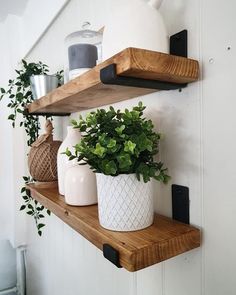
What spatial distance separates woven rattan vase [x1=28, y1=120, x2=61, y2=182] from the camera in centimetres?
103

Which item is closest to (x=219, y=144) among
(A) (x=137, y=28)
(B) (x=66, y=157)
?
(A) (x=137, y=28)

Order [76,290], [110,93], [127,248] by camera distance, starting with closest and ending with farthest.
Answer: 1. [127,248]
2. [110,93]
3. [76,290]

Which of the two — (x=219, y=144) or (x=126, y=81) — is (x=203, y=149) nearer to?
(x=219, y=144)

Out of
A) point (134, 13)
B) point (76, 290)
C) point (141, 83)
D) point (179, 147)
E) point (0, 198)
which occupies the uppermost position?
point (134, 13)

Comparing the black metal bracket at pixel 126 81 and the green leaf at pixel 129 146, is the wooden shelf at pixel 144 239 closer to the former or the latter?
the green leaf at pixel 129 146

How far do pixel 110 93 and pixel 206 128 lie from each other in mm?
275

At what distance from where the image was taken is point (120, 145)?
507 millimetres

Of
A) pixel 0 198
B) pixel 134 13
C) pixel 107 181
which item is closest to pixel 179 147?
pixel 107 181

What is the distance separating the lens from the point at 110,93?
2.18 feet

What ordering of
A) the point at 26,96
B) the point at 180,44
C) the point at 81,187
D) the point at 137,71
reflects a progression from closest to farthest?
the point at 137,71
the point at 180,44
the point at 81,187
the point at 26,96

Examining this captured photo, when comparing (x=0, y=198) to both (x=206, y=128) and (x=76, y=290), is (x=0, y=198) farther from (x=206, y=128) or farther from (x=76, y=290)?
(x=206, y=128)

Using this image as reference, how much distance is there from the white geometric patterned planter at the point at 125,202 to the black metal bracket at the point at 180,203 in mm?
90

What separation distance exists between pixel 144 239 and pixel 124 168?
0.15 meters

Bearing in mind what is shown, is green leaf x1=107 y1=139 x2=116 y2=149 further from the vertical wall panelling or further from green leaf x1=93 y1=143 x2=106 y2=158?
the vertical wall panelling
